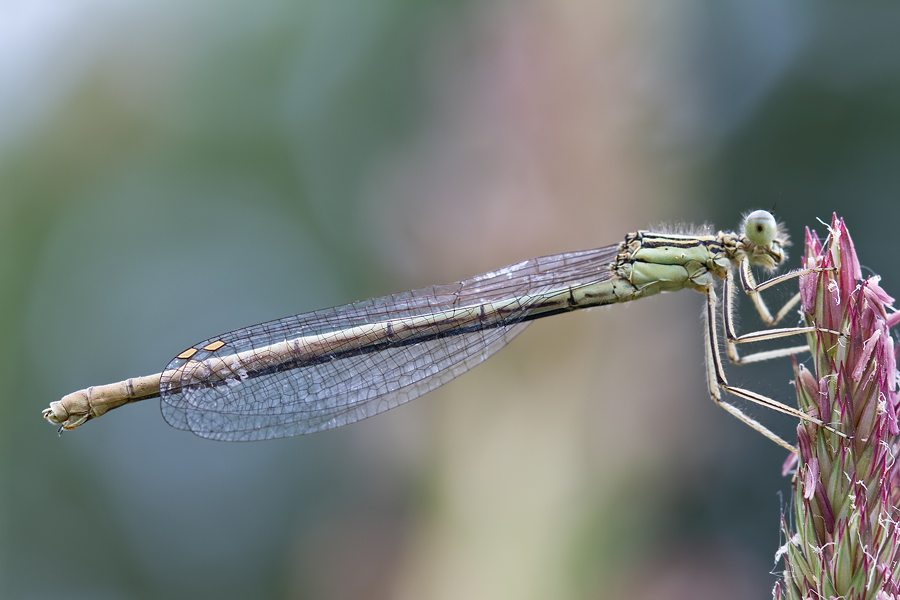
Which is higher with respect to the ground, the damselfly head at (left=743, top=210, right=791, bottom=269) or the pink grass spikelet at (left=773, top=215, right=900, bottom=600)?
the damselfly head at (left=743, top=210, right=791, bottom=269)

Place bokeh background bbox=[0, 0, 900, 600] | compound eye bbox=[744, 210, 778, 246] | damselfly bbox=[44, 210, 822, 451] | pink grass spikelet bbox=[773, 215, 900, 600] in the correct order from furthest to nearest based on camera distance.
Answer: bokeh background bbox=[0, 0, 900, 600] → damselfly bbox=[44, 210, 822, 451] → compound eye bbox=[744, 210, 778, 246] → pink grass spikelet bbox=[773, 215, 900, 600]

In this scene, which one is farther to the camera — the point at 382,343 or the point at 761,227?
the point at 382,343

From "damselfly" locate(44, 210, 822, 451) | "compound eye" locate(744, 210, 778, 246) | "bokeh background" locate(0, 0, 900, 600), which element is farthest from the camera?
"bokeh background" locate(0, 0, 900, 600)

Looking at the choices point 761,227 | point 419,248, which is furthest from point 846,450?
point 419,248

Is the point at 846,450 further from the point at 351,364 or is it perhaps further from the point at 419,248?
the point at 419,248

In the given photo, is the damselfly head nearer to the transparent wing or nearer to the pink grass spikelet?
the transparent wing

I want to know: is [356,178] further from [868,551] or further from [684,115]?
[868,551]

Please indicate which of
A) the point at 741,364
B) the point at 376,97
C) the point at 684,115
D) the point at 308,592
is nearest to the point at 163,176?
the point at 376,97

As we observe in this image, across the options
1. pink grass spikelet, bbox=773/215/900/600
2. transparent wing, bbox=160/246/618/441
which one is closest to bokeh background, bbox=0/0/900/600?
pink grass spikelet, bbox=773/215/900/600
